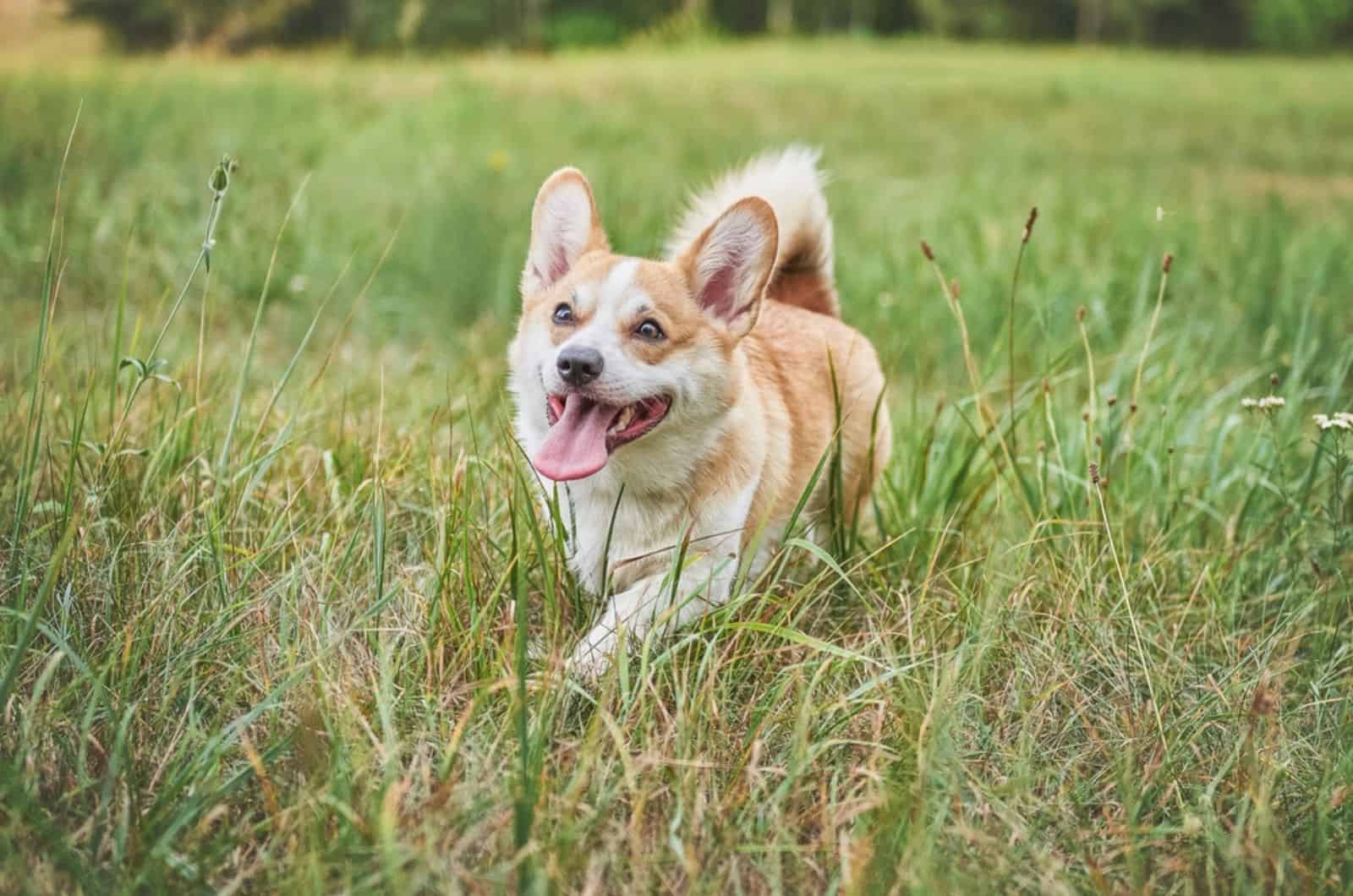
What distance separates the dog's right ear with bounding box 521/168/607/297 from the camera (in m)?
2.80

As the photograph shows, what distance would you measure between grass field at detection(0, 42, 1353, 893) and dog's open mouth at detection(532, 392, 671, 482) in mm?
114

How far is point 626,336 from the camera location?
8.43ft

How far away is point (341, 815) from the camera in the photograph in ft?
5.85

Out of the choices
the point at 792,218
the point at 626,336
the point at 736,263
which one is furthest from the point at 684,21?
the point at 626,336

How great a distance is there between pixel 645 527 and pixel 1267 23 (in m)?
27.3

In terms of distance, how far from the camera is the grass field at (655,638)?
1.79 metres

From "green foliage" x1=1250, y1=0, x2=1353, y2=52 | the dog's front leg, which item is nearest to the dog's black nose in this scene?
the dog's front leg

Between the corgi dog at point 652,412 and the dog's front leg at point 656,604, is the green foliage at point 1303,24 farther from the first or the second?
the dog's front leg at point 656,604

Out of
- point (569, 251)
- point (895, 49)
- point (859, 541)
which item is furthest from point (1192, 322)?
point (895, 49)

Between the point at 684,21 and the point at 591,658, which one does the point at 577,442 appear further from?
the point at 684,21

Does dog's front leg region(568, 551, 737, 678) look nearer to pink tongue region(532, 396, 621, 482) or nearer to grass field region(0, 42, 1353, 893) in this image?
grass field region(0, 42, 1353, 893)

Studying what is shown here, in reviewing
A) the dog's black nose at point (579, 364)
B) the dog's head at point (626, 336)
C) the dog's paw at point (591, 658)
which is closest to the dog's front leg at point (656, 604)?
the dog's paw at point (591, 658)

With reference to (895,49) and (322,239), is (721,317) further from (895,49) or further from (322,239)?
(895,49)

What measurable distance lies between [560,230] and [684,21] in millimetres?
21035
